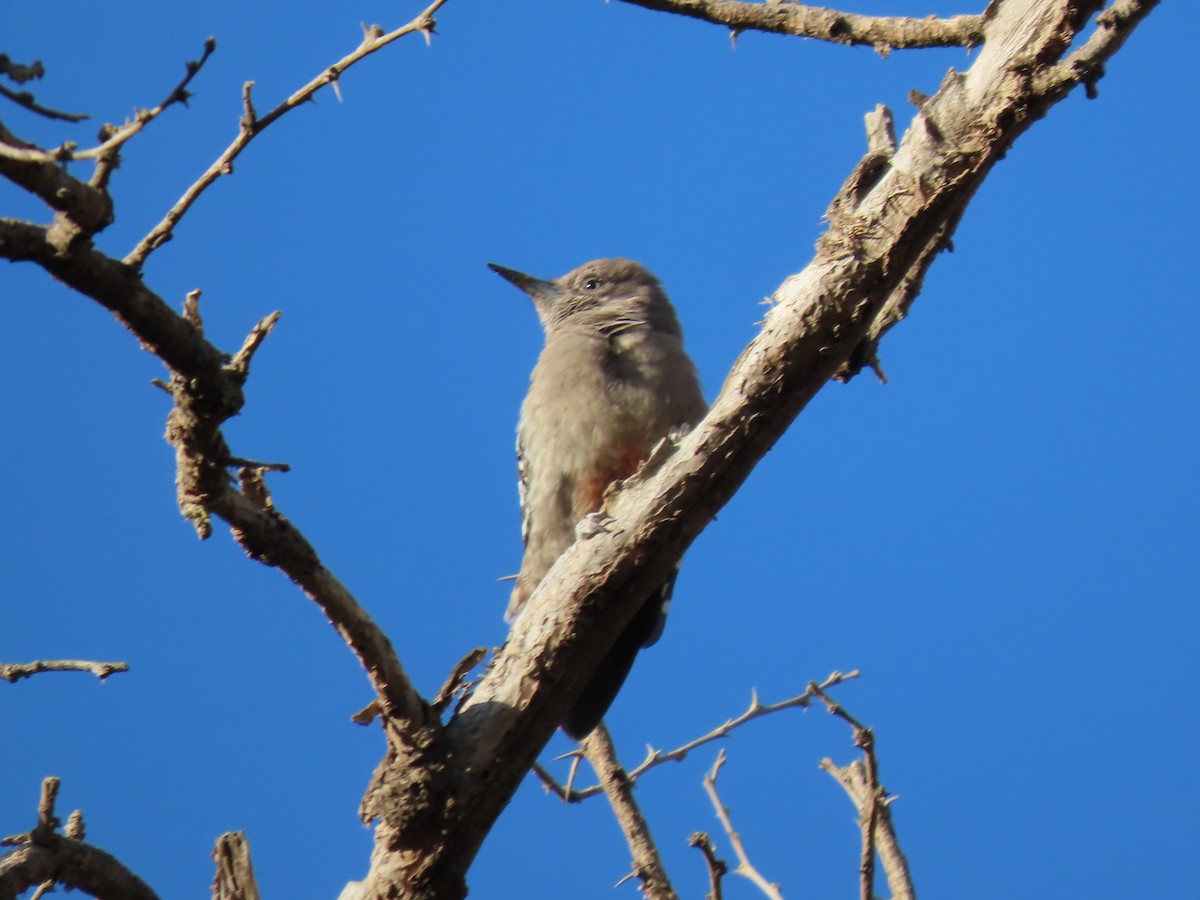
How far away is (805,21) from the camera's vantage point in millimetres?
3871

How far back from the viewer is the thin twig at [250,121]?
2229 mm

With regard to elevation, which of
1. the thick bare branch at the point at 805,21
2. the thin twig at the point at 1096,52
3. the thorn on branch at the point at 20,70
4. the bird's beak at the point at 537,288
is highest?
the bird's beak at the point at 537,288

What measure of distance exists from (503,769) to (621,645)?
1.17m

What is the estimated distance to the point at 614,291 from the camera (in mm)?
6035

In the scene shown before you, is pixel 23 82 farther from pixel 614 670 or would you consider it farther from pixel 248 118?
pixel 614 670

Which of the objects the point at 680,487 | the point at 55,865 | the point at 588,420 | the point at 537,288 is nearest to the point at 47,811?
the point at 55,865

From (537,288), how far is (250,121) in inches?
156

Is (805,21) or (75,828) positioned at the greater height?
(805,21)

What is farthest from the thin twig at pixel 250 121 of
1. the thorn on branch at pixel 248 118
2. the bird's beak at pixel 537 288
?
the bird's beak at pixel 537 288

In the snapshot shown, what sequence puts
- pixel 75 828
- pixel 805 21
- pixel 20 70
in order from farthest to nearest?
pixel 805 21
pixel 75 828
pixel 20 70

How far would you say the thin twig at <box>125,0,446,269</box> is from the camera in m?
2.23

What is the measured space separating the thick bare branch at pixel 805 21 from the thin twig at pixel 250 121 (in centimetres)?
120

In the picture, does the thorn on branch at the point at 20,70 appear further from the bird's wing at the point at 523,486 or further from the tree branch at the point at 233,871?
the bird's wing at the point at 523,486

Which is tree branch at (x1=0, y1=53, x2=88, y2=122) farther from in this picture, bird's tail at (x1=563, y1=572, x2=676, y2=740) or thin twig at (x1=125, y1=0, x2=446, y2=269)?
bird's tail at (x1=563, y1=572, x2=676, y2=740)
